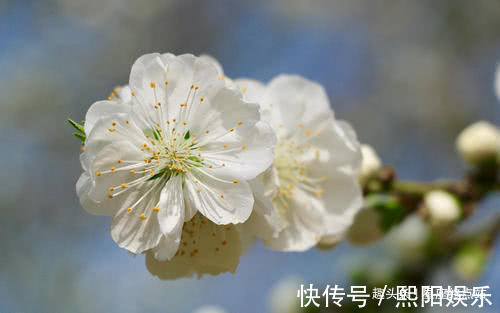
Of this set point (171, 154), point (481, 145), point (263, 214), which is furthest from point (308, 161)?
point (481, 145)

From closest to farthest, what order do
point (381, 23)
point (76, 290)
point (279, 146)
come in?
point (279, 146), point (76, 290), point (381, 23)

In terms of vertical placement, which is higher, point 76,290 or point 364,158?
point 76,290

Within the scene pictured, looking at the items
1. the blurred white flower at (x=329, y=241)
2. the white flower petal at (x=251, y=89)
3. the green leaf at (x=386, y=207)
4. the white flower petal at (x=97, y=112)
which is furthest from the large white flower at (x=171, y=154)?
the green leaf at (x=386, y=207)

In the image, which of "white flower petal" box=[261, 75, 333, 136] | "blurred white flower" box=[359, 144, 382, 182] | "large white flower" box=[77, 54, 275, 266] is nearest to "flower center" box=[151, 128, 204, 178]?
"large white flower" box=[77, 54, 275, 266]

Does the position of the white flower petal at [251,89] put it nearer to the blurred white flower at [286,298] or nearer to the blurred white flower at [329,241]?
the blurred white flower at [329,241]

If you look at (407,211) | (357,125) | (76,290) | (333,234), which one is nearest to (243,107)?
(333,234)

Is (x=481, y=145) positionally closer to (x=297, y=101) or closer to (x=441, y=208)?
(x=441, y=208)

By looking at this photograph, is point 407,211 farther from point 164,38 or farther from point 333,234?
point 164,38
